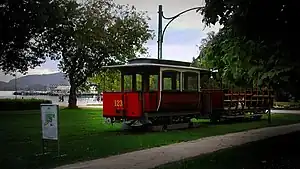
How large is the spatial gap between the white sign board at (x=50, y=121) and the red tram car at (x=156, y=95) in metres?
7.63

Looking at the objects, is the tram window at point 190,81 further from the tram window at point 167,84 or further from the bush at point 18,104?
the bush at point 18,104

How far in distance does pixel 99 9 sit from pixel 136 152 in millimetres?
32622

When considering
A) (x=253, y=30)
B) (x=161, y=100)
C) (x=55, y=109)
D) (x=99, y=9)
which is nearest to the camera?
(x=253, y=30)

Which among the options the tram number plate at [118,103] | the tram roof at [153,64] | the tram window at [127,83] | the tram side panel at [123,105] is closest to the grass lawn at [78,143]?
the tram side panel at [123,105]

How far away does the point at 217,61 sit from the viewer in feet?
52.6

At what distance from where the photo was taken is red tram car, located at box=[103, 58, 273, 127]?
804 inches

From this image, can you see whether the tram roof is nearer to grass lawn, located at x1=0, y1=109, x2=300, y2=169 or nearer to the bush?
grass lawn, located at x1=0, y1=109, x2=300, y2=169

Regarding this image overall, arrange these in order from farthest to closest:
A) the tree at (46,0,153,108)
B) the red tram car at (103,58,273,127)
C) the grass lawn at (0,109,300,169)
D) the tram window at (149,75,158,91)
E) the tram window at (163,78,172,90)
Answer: the tree at (46,0,153,108), the tram window at (163,78,172,90), the tram window at (149,75,158,91), the red tram car at (103,58,273,127), the grass lawn at (0,109,300,169)

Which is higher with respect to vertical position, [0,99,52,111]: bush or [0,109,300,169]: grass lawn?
[0,99,52,111]: bush

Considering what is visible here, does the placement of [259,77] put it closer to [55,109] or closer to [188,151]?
[188,151]

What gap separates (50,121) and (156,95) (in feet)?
28.3

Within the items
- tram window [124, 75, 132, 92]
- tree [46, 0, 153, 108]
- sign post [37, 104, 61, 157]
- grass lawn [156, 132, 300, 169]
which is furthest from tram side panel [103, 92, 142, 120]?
tree [46, 0, 153, 108]

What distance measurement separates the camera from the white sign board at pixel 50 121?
41.0 feet

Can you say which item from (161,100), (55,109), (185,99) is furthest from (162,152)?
(185,99)
